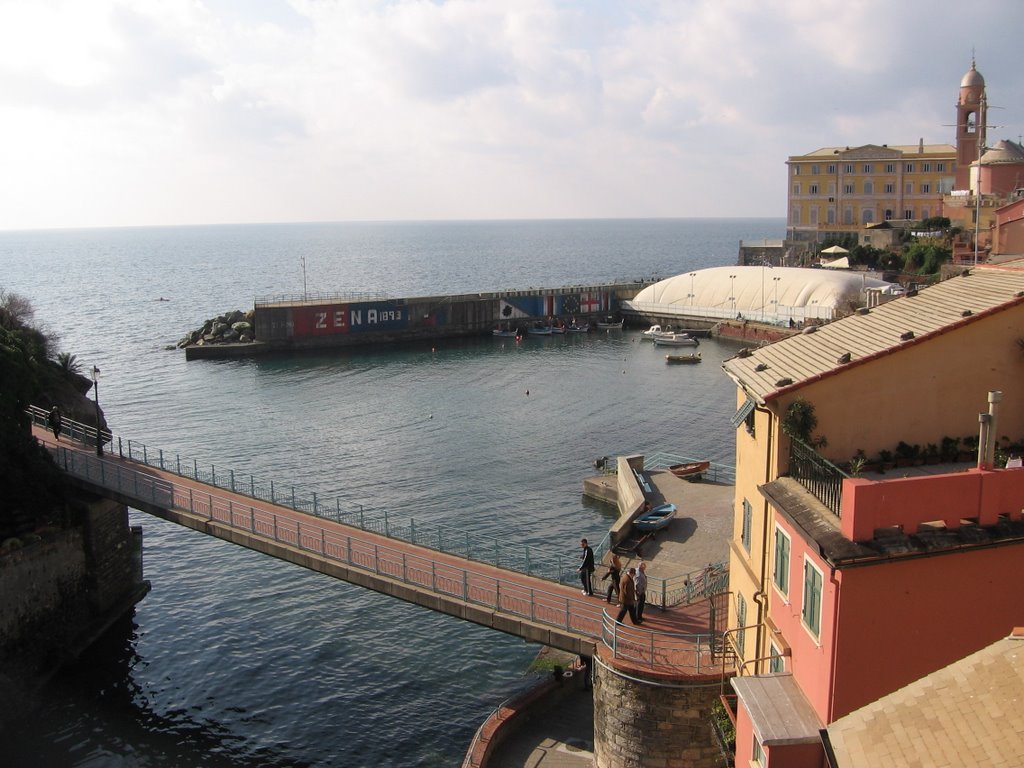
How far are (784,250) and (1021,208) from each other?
62678 millimetres

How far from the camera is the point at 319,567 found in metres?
24.5

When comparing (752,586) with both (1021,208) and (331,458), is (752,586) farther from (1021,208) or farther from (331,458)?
(1021,208)

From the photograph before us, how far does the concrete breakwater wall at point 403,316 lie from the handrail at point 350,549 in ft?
168

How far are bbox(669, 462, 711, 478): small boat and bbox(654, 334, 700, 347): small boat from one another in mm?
44248

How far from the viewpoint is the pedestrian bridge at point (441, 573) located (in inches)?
762

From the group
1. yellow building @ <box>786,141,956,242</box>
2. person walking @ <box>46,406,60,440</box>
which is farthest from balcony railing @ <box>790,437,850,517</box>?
yellow building @ <box>786,141,956,242</box>

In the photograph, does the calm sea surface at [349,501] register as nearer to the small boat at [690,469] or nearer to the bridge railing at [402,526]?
the bridge railing at [402,526]

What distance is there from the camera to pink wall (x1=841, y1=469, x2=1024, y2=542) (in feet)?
39.6

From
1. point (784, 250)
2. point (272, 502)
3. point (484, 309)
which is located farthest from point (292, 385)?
point (784, 250)

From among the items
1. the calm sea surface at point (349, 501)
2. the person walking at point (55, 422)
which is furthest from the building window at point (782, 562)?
the person walking at point (55, 422)

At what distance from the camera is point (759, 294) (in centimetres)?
9131

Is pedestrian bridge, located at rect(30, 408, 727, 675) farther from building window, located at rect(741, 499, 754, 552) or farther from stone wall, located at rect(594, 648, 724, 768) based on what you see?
building window, located at rect(741, 499, 754, 552)

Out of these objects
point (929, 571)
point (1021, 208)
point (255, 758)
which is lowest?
point (255, 758)

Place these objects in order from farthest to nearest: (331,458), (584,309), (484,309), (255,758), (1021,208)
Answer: (584,309) → (484,309) → (1021,208) → (331,458) → (255,758)
